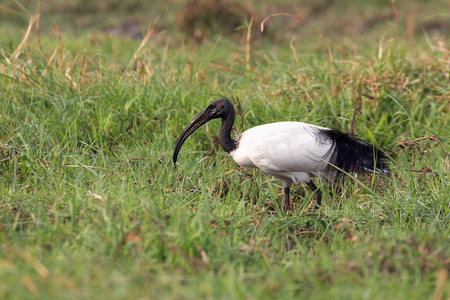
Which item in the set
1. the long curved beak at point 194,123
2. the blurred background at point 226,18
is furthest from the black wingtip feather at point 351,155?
the blurred background at point 226,18

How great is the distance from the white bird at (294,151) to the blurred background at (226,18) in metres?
4.65

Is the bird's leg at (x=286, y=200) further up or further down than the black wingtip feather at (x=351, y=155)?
further down

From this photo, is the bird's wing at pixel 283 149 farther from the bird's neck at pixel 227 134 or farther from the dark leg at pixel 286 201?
the dark leg at pixel 286 201

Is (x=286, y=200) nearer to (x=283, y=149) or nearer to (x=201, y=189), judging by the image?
(x=283, y=149)

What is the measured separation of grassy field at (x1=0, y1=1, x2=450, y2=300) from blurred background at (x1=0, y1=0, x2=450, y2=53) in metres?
3.17

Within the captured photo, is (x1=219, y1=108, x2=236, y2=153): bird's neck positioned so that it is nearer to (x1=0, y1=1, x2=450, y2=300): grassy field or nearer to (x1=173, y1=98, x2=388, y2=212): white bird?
(x1=173, y1=98, x2=388, y2=212): white bird

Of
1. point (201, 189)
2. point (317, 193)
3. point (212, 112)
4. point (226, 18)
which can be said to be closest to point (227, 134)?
point (212, 112)

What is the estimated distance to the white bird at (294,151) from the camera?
162 inches

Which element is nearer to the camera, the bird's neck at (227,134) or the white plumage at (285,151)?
the white plumage at (285,151)

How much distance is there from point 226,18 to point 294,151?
559 cm

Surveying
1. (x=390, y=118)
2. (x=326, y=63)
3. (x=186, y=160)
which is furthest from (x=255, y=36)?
(x=186, y=160)

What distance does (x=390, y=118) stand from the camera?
5.52 metres

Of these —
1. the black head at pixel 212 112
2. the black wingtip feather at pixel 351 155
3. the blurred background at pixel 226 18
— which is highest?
the black head at pixel 212 112

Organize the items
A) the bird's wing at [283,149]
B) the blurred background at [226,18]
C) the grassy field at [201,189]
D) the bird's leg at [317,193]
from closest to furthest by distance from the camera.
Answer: the grassy field at [201,189] < the bird's wing at [283,149] < the bird's leg at [317,193] < the blurred background at [226,18]
